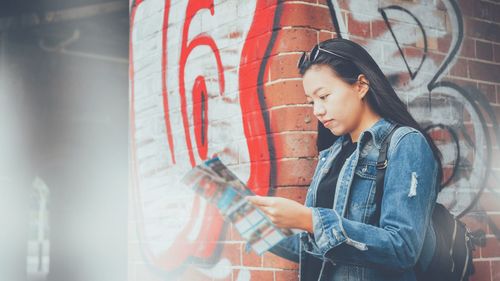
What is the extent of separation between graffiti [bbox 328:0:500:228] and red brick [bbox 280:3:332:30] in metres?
0.10

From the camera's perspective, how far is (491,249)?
3424 millimetres

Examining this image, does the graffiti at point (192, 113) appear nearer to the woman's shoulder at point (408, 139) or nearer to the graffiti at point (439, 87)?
the graffiti at point (439, 87)

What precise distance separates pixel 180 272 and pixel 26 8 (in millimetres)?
5193

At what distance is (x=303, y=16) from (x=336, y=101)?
842mm

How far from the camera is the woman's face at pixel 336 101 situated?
2.21 metres

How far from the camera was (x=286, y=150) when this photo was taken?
2867 mm

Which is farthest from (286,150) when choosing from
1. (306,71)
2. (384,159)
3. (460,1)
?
(460,1)

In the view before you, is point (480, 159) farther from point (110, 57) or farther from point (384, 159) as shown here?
point (110, 57)

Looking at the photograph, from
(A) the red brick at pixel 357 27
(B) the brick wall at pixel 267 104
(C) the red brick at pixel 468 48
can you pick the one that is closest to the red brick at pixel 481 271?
(B) the brick wall at pixel 267 104

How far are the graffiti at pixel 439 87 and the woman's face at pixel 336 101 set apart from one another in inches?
34.1

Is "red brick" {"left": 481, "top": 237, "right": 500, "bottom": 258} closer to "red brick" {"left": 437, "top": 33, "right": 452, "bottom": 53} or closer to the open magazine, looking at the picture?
"red brick" {"left": 437, "top": 33, "right": 452, "bottom": 53}

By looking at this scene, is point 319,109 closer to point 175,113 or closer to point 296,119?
point 296,119

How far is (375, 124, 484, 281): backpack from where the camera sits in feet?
6.70

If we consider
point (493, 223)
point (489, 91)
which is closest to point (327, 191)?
point (493, 223)
